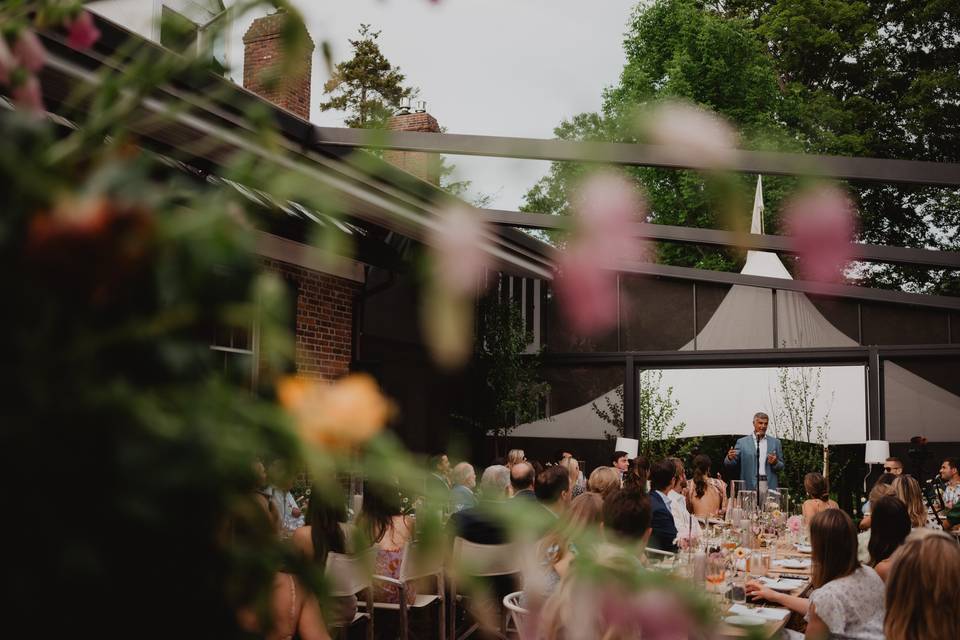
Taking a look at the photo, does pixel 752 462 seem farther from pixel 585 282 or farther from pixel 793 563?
pixel 585 282

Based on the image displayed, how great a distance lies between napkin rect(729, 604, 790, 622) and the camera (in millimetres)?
3984

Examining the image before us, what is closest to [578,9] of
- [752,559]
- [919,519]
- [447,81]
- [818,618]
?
[447,81]

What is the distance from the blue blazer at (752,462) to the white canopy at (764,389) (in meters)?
2.08

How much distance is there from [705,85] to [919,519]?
5649mm

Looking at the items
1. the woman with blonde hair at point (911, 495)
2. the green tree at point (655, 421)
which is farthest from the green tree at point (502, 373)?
the woman with blonde hair at point (911, 495)

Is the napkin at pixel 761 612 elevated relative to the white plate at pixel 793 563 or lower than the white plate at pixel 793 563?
elevated

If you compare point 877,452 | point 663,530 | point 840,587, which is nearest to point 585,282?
point 840,587

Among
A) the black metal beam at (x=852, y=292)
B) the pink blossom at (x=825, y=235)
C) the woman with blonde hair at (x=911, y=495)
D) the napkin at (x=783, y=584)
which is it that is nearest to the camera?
the pink blossom at (x=825, y=235)

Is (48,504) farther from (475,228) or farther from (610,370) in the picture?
(610,370)

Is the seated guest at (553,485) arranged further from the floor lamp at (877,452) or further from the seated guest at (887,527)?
the floor lamp at (877,452)

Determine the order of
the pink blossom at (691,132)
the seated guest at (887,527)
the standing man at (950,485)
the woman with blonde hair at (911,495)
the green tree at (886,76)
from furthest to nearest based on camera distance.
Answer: the green tree at (886,76) → the standing man at (950,485) → the woman with blonde hair at (911,495) → the seated guest at (887,527) → the pink blossom at (691,132)

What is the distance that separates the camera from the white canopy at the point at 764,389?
11305 mm

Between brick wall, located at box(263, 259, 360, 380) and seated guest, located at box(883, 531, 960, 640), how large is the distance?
6.41m

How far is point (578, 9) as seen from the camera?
995mm
